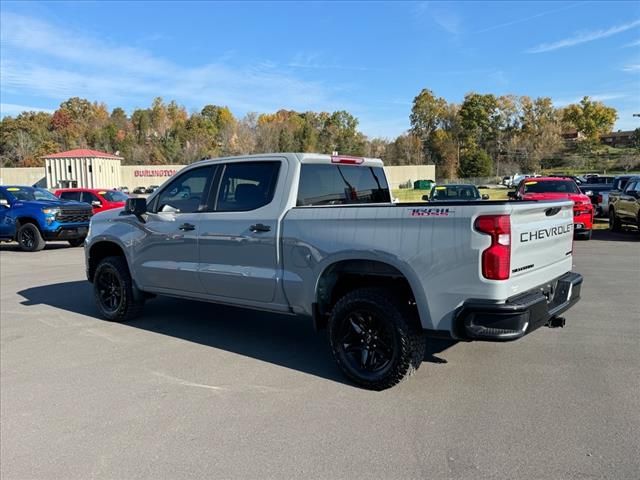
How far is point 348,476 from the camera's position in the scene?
3.11m

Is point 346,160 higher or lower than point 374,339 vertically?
higher

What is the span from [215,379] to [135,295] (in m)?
2.40

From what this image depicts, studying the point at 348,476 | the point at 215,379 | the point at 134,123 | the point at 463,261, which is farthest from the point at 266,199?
the point at 134,123

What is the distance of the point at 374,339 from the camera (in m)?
4.42

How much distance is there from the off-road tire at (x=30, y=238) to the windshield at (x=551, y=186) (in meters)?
13.9

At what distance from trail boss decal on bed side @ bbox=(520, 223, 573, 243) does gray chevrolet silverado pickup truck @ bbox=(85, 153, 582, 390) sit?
0.02 meters

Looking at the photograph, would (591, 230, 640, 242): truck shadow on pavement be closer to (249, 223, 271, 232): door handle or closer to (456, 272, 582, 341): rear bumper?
(456, 272, 582, 341): rear bumper

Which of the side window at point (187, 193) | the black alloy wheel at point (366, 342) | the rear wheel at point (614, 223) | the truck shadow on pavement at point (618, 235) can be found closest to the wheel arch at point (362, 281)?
the black alloy wheel at point (366, 342)

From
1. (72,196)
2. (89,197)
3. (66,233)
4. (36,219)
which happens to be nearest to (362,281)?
(66,233)

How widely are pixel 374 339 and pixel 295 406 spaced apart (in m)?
0.86

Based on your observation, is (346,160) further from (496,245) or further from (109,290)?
(109,290)

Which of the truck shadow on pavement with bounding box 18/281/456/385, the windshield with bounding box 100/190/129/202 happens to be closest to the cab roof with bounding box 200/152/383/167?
the truck shadow on pavement with bounding box 18/281/456/385

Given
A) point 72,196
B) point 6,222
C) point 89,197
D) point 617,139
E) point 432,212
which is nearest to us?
point 432,212

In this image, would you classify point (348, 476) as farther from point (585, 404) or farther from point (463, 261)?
point (585, 404)
